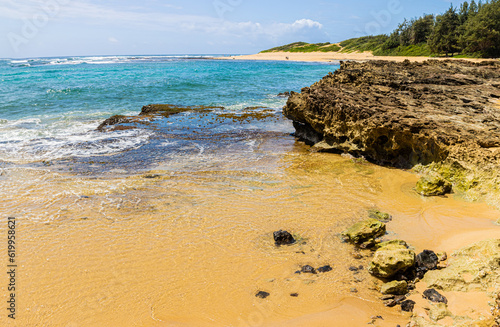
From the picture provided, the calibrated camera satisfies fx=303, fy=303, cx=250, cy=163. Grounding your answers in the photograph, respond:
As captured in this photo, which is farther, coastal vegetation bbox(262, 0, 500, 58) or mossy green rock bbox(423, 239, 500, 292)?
coastal vegetation bbox(262, 0, 500, 58)

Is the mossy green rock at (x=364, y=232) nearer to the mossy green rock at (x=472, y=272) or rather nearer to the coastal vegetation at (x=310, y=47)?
the mossy green rock at (x=472, y=272)

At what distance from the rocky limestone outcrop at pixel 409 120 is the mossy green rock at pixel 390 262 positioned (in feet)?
12.2

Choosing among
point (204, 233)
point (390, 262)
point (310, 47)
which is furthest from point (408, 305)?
point (310, 47)

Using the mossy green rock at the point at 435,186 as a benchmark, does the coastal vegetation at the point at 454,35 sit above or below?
above

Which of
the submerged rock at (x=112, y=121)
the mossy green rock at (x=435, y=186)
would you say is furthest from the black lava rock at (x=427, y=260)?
the submerged rock at (x=112, y=121)

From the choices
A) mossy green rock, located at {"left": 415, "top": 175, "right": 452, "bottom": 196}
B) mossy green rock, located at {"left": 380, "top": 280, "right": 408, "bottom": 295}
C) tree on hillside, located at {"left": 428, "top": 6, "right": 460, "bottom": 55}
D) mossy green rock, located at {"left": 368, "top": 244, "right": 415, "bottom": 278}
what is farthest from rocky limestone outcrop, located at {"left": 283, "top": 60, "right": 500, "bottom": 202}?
tree on hillside, located at {"left": 428, "top": 6, "right": 460, "bottom": 55}

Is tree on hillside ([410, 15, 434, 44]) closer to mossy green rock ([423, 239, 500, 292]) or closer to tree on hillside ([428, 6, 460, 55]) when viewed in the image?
tree on hillside ([428, 6, 460, 55])

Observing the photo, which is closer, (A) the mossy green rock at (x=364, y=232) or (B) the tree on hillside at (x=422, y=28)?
(A) the mossy green rock at (x=364, y=232)

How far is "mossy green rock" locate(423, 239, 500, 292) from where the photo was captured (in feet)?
13.8

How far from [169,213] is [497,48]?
148 feet

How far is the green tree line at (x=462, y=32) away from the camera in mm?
35594

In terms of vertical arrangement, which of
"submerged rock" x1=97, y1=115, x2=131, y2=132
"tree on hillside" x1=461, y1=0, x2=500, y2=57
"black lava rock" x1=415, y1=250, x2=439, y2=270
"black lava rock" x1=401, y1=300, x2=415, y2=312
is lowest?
"black lava rock" x1=401, y1=300, x2=415, y2=312

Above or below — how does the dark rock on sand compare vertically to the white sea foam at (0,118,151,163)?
below

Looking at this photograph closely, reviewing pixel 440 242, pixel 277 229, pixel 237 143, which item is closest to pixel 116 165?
pixel 237 143
